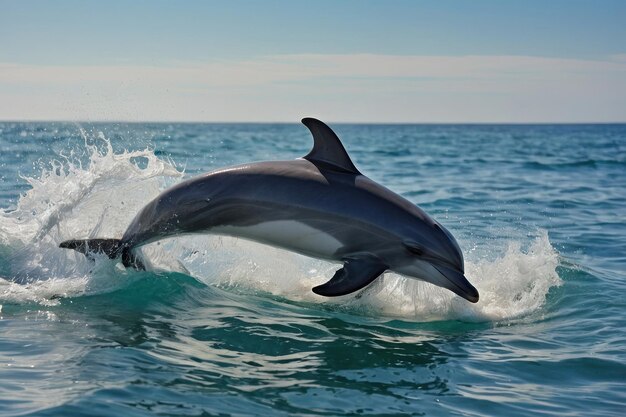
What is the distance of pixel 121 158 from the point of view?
35.3ft

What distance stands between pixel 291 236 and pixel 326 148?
93 centimetres

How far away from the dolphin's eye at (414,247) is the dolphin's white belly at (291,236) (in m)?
0.64

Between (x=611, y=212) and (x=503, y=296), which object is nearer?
(x=503, y=296)

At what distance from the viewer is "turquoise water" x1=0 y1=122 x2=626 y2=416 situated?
6297mm

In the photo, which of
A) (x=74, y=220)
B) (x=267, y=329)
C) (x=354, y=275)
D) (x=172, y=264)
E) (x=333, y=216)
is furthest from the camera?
(x=74, y=220)

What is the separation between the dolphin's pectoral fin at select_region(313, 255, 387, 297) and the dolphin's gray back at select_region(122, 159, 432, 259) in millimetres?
117

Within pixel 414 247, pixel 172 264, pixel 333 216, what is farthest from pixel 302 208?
pixel 172 264

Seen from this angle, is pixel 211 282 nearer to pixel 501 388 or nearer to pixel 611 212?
pixel 501 388

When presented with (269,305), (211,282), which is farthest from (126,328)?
(211,282)

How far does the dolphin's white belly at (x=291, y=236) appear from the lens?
8.34 metres

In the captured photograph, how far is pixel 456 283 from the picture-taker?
828 centimetres

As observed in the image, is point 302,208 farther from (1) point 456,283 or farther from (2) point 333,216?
(1) point 456,283

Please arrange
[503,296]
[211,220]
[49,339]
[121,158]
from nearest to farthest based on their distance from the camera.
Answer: [49,339] → [211,220] → [503,296] → [121,158]

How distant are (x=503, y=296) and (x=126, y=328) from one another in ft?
14.7
